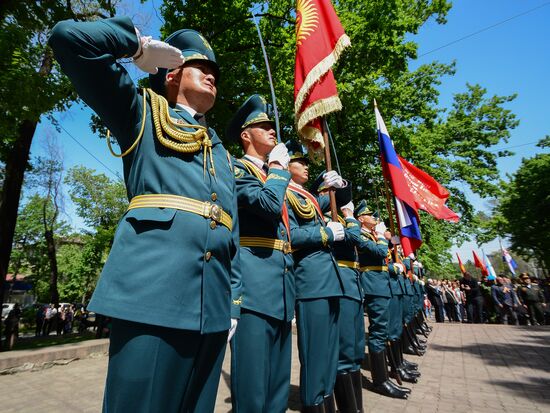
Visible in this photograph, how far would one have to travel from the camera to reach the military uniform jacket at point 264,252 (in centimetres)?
221

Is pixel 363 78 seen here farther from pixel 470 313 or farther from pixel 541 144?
pixel 541 144

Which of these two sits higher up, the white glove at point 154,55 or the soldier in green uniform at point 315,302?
the white glove at point 154,55

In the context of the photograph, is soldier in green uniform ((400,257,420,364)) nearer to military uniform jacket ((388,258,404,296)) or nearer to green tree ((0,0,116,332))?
military uniform jacket ((388,258,404,296))

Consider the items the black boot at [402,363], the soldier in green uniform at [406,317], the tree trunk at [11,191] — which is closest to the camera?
the black boot at [402,363]

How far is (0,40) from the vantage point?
6500mm

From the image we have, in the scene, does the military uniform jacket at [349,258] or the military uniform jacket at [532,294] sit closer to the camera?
the military uniform jacket at [349,258]

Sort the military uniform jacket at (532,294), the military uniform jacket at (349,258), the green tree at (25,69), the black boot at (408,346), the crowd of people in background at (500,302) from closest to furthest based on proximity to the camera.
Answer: the military uniform jacket at (349,258) < the green tree at (25,69) < the black boot at (408,346) < the military uniform jacket at (532,294) < the crowd of people in background at (500,302)

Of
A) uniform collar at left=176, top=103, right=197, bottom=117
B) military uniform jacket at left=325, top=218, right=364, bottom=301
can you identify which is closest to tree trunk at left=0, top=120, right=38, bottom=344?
military uniform jacket at left=325, top=218, right=364, bottom=301

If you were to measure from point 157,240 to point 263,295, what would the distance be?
1011mm

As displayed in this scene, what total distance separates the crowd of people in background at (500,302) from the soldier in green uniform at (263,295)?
1512cm

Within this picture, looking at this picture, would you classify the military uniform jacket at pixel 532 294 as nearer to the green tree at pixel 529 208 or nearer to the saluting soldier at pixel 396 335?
the saluting soldier at pixel 396 335

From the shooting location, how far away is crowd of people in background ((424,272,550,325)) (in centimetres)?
1440

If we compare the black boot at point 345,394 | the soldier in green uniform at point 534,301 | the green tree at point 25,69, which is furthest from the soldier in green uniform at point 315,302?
the soldier in green uniform at point 534,301

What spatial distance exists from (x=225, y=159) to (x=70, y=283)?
4079 centimetres
